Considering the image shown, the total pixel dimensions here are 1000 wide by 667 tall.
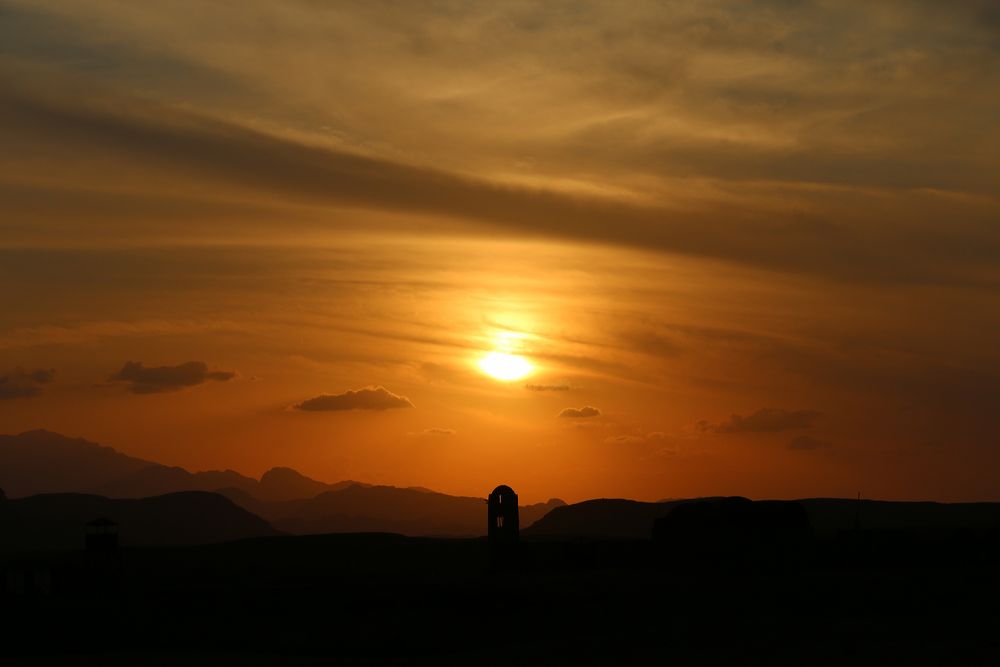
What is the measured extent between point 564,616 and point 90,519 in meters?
155

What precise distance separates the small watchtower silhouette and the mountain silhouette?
97.8 meters

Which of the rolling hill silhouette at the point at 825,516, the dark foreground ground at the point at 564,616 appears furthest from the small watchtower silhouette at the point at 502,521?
the rolling hill silhouette at the point at 825,516

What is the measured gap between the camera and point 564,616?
97.3 feet

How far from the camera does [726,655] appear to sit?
23.7 m

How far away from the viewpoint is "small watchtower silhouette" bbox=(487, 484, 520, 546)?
4334 centimetres

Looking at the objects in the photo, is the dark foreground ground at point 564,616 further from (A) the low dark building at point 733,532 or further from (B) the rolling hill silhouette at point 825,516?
(B) the rolling hill silhouette at point 825,516

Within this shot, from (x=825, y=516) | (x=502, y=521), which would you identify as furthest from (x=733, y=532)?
(x=825, y=516)

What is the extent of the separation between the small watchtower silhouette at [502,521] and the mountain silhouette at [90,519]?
321ft

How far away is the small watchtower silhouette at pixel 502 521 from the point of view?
4334 cm

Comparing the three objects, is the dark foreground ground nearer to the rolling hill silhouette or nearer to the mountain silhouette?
the rolling hill silhouette

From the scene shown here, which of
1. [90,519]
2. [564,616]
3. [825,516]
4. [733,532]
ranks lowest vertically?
[564,616]

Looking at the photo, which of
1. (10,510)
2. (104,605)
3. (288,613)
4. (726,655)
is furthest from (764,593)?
(10,510)

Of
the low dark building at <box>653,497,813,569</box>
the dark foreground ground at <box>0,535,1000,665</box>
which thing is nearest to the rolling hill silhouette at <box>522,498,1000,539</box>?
the low dark building at <box>653,497,813,569</box>

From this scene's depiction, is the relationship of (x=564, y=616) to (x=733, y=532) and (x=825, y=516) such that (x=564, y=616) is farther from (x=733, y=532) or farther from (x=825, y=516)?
(x=825, y=516)
